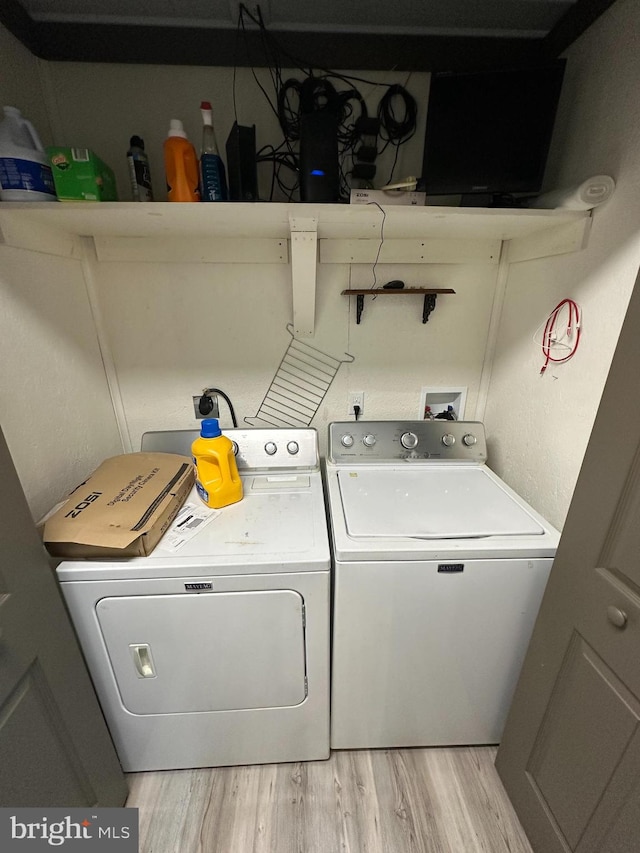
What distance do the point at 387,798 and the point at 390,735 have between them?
18cm

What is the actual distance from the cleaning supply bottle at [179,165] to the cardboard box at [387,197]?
0.55m

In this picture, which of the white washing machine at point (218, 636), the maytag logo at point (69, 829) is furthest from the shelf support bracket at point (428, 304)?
the maytag logo at point (69, 829)

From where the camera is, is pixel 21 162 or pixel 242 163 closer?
pixel 21 162

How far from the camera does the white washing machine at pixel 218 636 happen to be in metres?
1.04

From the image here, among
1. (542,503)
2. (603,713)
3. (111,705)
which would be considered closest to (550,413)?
(542,503)

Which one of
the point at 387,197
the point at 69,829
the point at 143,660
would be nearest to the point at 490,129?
the point at 387,197

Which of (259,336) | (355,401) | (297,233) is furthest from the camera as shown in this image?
(355,401)

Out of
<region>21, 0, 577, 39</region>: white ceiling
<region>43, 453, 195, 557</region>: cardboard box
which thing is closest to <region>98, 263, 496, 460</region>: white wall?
<region>43, 453, 195, 557</region>: cardboard box

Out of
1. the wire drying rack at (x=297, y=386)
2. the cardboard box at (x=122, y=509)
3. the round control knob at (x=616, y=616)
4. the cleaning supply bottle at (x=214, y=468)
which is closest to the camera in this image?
the round control knob at (x=616, y=616)

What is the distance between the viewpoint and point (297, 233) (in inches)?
48.6

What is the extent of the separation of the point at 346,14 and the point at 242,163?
63 cm

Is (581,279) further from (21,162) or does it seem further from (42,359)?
(42,359)

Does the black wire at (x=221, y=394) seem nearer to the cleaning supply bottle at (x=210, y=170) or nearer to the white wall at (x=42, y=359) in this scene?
the white wall at (x=42, y=359)

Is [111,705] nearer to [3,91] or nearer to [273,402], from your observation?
[273,402]
